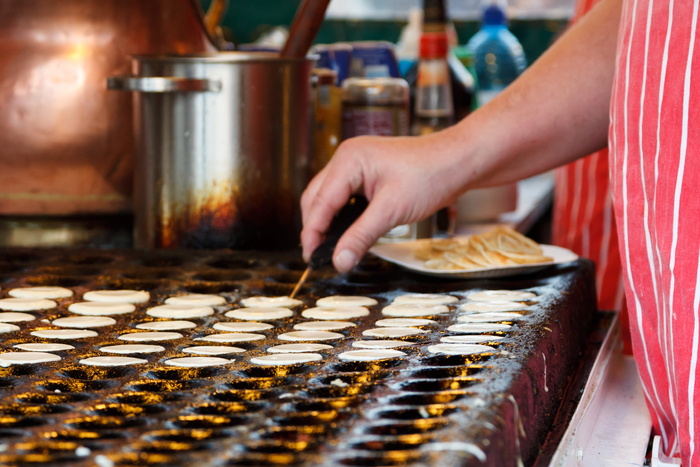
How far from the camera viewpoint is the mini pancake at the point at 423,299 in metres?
1.06

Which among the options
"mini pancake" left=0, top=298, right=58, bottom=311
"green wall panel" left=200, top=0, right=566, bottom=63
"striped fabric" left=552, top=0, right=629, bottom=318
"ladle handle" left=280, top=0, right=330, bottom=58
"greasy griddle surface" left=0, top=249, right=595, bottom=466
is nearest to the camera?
"greasy griddle surface" left=0, top=249, right=595, bottom=466

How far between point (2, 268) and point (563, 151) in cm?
77

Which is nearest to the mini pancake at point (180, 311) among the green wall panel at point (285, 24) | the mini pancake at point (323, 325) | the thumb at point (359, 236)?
the mini pancake at point (323, 325)

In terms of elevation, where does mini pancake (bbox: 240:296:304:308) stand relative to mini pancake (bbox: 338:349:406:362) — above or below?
below

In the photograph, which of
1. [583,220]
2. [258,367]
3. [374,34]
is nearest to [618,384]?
[258,367]

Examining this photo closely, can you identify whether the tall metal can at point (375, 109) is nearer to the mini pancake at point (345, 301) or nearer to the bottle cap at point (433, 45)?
the bottle cap at point (433, 45)

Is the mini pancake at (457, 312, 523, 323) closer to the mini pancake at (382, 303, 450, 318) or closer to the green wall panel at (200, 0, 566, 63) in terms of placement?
the mini pancake at (382, 303, 450, 318)

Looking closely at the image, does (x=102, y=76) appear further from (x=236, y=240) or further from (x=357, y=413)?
(x=357, y=413)

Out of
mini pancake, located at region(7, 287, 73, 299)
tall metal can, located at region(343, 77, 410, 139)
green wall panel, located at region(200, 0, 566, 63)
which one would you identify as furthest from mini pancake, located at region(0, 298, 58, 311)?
green wall panel, located at region(200, 0, 566, 63)

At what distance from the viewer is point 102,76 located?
1.41 m

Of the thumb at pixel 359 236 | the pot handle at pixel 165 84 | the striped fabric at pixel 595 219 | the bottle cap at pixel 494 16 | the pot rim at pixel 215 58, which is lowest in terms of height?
the striped fabric at pixel 595 219

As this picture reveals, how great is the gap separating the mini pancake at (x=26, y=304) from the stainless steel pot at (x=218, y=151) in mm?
338

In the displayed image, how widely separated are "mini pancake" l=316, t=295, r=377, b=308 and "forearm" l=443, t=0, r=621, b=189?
0.25 metres

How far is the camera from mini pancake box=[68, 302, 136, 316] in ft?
3.34
